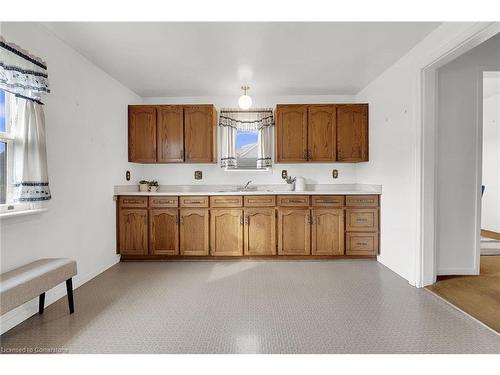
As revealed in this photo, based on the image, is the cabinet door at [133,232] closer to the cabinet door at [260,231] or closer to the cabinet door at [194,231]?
the cabinet door at [194,231]

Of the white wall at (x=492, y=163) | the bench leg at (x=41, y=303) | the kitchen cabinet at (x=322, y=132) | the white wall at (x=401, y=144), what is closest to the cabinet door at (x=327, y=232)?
the white wall at (x=401, y=144)

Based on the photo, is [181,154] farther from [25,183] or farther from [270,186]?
[25,183]

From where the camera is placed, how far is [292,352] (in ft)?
6.29

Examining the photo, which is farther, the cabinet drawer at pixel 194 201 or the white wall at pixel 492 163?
the white wall at pixel 492 163

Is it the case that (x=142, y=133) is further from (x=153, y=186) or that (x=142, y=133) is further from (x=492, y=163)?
(x=492, y=163)

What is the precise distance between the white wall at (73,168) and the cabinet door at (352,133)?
3.13 meters

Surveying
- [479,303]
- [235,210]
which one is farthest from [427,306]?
[235,210]

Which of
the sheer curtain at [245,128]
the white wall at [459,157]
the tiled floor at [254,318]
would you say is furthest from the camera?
the sheer curtain at [245,128]

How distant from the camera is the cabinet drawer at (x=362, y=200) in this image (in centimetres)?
402

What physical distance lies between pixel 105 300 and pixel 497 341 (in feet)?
10.2

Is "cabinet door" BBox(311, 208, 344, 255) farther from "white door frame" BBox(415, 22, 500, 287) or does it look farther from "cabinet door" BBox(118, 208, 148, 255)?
"cabinet door" BBox(118, 208, 148, 255)

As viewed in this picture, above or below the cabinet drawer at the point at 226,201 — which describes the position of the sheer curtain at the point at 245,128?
above

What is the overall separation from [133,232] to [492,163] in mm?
6936

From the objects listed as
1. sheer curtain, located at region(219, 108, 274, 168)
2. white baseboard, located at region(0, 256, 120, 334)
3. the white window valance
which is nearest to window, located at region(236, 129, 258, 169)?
sheer curtain, located at region(219, 108, 274, 168)
